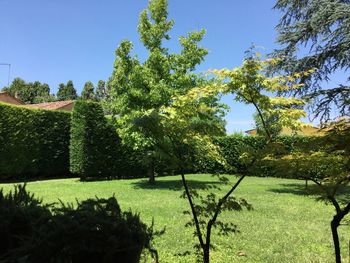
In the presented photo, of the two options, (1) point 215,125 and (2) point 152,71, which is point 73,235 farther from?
(2) point 152,71

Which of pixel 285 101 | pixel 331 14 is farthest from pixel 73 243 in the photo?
pixel 331 14

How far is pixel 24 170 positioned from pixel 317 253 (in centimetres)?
1368

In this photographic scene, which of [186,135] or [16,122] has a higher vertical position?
[16,122]

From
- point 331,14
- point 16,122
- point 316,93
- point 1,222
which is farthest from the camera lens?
point 16,122

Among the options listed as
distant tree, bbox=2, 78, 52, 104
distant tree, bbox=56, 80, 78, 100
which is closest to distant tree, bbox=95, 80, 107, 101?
distant tree, bbox=56, 80, 78, 100

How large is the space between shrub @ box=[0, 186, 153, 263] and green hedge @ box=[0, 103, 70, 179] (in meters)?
13.9

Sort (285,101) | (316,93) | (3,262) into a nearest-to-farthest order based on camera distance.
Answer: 1. (3,262)
2. (285,101)
3. (316,93)

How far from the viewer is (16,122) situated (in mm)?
16031

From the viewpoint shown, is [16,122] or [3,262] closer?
[3,262]

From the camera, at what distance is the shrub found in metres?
2.33

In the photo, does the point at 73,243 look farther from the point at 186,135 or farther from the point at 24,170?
the point at 24,170

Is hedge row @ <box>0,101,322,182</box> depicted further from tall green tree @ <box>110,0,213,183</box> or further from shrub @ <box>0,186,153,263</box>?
shrub @ <box>0,186,153,263</box>

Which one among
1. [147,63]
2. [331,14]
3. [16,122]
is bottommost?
[16,122]

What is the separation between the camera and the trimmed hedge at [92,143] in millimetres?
16453
